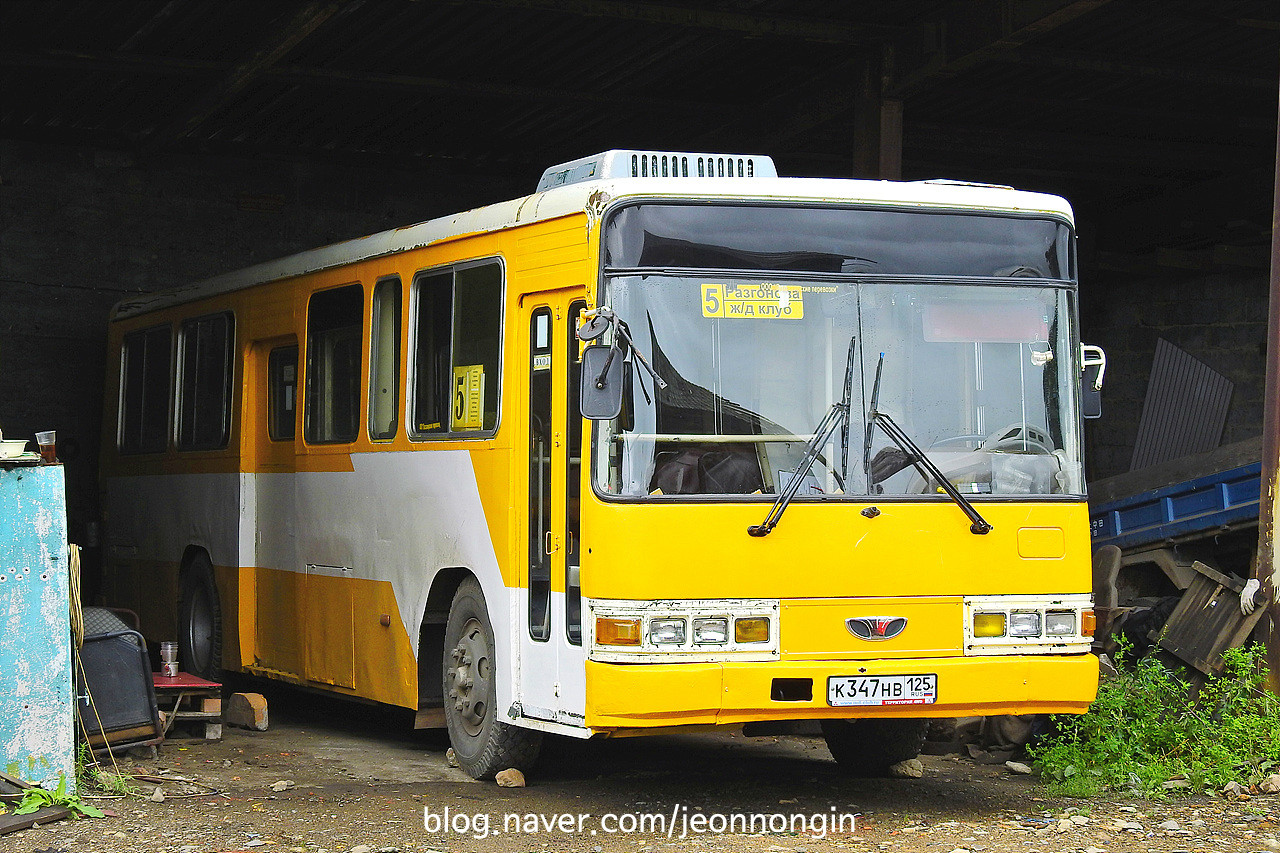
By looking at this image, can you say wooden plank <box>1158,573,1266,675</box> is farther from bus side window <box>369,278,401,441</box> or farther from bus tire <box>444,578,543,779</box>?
bus side window <box>369,278,401,441</box>

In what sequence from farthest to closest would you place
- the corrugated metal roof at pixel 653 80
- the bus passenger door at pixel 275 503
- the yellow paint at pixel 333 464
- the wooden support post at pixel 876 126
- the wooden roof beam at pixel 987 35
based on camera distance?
the wooden support post at pixel 876 126
the corrugated metal roof at pixel 653 80
the wooden roof beam at pixel 987 35
the bus passenger door at pixel 275 503
the yellow paint at pixel 333 464

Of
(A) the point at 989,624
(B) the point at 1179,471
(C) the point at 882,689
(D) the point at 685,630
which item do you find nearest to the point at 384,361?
(D) the point at 685,630

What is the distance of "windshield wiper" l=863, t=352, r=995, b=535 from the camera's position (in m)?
7.06

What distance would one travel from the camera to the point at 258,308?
11.2 meters

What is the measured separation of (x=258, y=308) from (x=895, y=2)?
525 cm

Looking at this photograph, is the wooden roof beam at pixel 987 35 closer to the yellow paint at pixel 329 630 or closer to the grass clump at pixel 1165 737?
the grass clump at pixel 1165 737

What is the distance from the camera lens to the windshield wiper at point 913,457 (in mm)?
7062

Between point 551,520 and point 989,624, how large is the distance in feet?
6.67

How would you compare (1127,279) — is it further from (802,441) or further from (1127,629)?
(802,441)

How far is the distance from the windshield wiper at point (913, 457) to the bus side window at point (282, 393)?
474 centimetres

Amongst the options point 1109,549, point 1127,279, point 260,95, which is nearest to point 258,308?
point 260,95

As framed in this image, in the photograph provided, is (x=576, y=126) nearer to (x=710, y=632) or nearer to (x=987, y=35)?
(x=987, y=35)

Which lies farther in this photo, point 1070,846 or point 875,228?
point 875,228

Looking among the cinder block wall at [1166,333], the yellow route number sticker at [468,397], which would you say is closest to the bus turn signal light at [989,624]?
the yellow route number sticker at [468,397]
